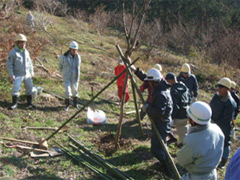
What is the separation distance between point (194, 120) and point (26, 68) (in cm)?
476

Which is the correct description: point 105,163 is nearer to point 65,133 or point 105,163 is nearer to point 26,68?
point 65,133

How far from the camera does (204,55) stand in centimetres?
1777

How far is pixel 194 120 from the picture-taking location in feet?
9.19

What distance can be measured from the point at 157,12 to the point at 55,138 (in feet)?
82.1

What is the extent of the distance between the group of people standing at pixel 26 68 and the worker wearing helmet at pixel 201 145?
4.54 m

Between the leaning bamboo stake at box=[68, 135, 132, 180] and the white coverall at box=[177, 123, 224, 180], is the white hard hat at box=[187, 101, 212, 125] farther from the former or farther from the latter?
the leaning bamboo stake at box=[68, 135, 132, 180]

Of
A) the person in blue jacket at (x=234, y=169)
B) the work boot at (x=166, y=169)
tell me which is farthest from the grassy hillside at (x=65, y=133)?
the person in blue jacket at (x=234, y=169)

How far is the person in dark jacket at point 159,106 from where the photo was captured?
4094 mm

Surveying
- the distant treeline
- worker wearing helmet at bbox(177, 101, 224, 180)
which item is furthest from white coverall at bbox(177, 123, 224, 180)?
the distant treeline

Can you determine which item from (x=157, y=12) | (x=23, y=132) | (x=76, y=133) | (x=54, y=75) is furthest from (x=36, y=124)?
(x=157, y=12)

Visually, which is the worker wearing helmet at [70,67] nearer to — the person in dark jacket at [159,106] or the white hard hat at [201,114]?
the person in dark jacket at [159,106]

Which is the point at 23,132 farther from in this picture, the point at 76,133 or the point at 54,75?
the point at 54,75

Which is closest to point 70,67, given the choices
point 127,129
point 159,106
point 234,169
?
point 127,129

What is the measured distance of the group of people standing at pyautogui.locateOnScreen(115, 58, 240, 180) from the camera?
2.77m
